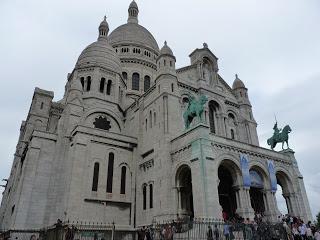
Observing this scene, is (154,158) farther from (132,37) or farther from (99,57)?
(132,37)

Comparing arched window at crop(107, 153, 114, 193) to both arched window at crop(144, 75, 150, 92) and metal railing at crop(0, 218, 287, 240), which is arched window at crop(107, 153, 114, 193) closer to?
metal railing at crop(0, 218, 287, 240)

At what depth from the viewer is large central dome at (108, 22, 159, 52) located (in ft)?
157

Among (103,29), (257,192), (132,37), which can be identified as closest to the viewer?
(257,192)

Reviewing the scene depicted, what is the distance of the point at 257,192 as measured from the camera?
25484mm

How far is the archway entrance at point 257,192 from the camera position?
76.4 ft

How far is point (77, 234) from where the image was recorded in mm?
21344

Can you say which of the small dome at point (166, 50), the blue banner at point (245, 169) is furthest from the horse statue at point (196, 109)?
the small dome at point (166, 50)

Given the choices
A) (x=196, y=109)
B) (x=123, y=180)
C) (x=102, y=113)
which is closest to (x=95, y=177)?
(x=123, y=180)

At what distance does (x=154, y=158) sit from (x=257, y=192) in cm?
1019

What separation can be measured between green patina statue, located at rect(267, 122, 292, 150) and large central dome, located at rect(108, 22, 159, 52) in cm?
2836

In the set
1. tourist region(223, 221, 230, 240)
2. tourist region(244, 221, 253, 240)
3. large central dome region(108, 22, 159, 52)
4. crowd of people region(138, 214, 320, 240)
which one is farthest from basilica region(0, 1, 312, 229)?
large central dome region(108, 22, 159, 52)

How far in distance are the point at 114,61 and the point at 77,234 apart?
75.2 ft

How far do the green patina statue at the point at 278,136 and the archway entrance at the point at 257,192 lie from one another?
18.4ft

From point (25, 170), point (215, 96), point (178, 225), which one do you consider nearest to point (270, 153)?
point (215, 96)
